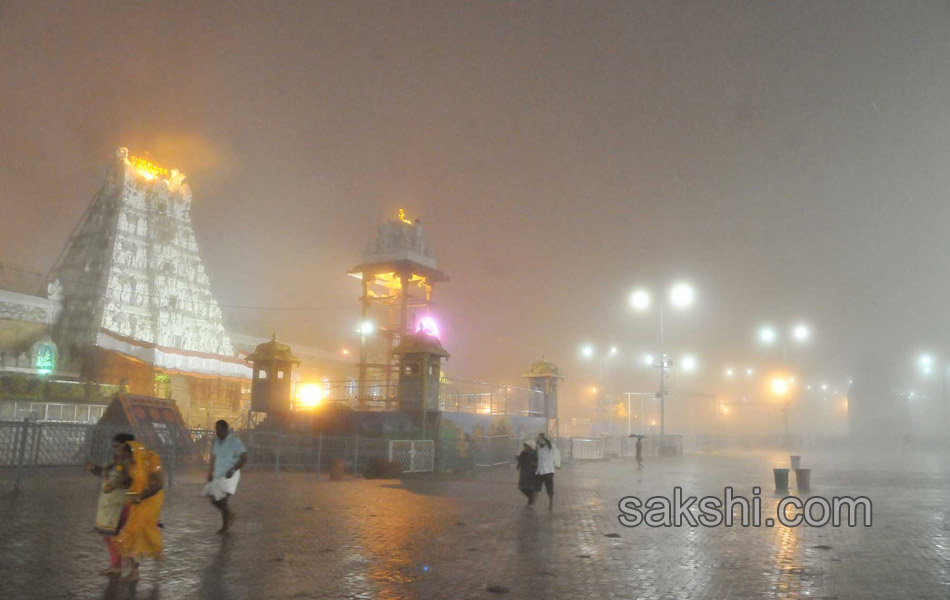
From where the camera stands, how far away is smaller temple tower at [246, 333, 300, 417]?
2788 centimetres

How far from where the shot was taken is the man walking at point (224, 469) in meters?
9.59

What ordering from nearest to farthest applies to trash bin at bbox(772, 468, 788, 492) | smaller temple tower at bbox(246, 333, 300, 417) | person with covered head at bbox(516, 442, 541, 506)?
person with covered head at bbox(516, 442, 541, 506)
trash bin at bbox(772, 468, 788, 492)
smaller temple tower at bbox(246, 333, 300, 417)

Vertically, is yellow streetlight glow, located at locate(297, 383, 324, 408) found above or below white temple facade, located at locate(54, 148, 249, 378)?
below

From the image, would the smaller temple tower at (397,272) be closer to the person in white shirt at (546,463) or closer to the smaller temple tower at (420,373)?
the smaller temple tower at (420,373)

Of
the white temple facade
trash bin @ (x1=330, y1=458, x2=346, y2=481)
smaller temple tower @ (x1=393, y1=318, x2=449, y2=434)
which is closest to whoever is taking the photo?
trash bin @ (x1=330, y1=458, x2=346, y2=481)

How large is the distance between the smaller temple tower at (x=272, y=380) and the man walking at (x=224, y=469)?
60.9ft

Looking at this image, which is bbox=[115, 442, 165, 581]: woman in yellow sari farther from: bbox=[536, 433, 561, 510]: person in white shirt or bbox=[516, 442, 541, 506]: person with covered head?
bbox=[536, 433, 561, 510]: person in white shirt

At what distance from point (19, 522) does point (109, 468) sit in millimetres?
4495

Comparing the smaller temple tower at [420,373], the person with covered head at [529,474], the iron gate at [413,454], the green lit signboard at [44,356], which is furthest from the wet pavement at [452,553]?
the green lit signboard at [44,356]

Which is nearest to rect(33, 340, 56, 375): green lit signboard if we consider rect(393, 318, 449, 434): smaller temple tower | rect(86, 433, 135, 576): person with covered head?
rect(393, 318, 449, 434): smaller temple tower

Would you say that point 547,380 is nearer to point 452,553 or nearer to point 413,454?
point 413,454

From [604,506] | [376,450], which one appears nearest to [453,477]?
[376,450]

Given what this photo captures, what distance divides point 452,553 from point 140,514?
3.76 m

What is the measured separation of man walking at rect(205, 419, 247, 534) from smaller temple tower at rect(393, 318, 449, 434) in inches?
597
